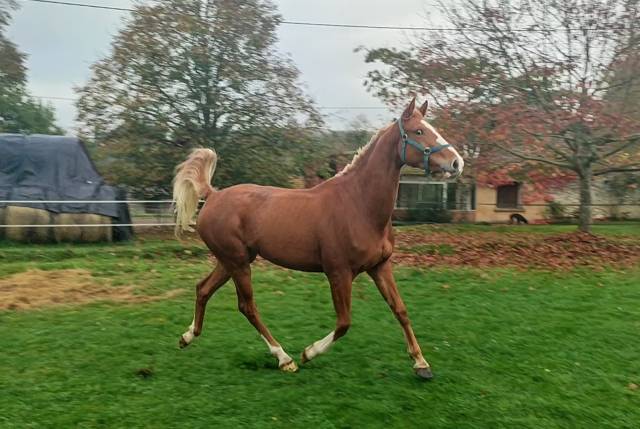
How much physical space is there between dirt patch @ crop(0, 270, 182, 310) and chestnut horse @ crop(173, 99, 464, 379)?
2.81 m

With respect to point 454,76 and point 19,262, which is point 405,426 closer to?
point 19,262

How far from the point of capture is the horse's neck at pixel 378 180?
14.7 feet

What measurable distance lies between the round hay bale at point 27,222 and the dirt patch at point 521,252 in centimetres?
812

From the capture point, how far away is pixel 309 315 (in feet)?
21.8

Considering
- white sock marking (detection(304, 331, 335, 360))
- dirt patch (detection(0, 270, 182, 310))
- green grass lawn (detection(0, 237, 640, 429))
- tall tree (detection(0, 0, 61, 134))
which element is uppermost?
tall tree (detection(0, 0, 61, 134))

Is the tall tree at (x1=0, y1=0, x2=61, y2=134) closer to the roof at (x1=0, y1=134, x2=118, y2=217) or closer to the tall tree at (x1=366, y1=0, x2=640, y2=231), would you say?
the roof at (x1=0, y1=134, x2=118, y2=217)

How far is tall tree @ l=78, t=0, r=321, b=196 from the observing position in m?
16.3

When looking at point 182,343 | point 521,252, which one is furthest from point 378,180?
point 521,252

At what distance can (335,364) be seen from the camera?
15.9 feet

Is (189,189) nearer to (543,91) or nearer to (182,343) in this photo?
(182,343)

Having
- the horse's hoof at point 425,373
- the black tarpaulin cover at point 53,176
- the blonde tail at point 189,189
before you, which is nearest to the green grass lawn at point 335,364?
the horse's hoof at point 425,373

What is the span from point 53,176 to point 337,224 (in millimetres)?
11874

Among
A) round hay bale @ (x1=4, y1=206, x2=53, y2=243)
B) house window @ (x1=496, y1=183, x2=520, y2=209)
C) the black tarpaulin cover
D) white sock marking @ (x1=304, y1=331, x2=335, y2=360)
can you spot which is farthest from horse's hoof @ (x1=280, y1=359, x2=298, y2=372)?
house window @ (x1=496, y1=183, x2=520, y2=209)

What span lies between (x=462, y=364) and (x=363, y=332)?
1.29m
